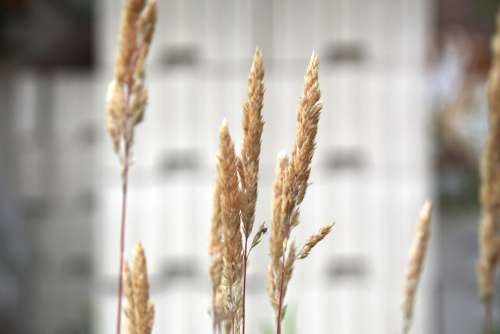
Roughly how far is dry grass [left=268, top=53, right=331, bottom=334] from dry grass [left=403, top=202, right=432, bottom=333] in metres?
0.16

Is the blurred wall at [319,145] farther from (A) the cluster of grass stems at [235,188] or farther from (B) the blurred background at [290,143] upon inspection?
(A) the cluster of grass stems at [235,188]

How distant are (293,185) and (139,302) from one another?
0.10 meters

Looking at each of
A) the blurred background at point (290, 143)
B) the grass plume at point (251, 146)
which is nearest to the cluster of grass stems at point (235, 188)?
the grass plume at point (251, 146)

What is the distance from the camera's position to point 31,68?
14.2ft

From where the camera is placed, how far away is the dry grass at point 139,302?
47 centimetres

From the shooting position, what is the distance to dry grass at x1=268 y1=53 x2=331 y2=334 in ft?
1.43

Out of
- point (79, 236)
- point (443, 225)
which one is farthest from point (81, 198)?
point (443, 225)

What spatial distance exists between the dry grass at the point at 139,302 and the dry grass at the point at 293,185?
0.06 metres

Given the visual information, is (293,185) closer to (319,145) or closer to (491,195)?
(491,195)

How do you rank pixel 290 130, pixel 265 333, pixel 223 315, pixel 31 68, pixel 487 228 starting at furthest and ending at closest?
pixel 31 68 → pixel 290 130 → pixel 265 333 → pixel 487 228 → pixel 223 315

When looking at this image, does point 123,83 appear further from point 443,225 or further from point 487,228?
point 443,225

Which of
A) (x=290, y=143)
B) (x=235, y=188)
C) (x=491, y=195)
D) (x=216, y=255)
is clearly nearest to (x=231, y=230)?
(x=235, y=188)

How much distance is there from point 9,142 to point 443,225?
2117 millimetres

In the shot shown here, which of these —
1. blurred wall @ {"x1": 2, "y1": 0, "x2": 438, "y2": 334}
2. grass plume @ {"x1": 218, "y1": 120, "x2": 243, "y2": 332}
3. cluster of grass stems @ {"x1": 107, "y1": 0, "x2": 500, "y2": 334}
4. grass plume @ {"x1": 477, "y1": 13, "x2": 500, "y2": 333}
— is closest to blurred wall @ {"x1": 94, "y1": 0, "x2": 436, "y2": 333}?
blurred wall @ {"x1": 2, "y1": 0, "x2": 438, "y2": 334}
